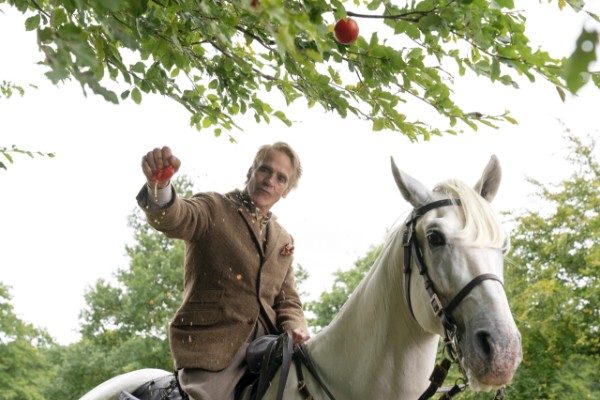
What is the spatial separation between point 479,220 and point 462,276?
0.29 m

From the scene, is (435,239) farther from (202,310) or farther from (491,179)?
(202,310)

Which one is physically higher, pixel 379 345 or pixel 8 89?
pixel 8 89

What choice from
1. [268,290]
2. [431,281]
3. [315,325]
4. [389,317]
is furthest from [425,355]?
[315,325]

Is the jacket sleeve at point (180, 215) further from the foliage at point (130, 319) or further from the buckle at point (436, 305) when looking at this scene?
the foliage at point (130, 319)

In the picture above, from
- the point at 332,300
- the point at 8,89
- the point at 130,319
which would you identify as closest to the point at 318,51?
the point at 8,89

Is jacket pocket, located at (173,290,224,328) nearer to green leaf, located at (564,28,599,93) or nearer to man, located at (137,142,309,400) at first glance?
man, located at (137,142,309,400)

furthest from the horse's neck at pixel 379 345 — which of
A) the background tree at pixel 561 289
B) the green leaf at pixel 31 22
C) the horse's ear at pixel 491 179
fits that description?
the background tree at pixel 561 289

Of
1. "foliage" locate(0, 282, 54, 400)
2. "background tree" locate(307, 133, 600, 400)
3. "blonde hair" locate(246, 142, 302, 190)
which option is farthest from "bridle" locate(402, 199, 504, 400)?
"foliage" locate(0, 282, 54, 400)

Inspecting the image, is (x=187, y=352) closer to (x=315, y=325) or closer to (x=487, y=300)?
(x=487, y=300)

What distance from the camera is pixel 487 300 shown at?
109 inches

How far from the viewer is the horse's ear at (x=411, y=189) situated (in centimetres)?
334

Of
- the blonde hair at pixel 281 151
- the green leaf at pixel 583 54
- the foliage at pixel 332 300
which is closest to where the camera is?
the green leaf at pixel 583 54

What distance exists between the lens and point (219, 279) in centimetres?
392

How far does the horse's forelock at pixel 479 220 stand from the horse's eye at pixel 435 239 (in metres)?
0.12
